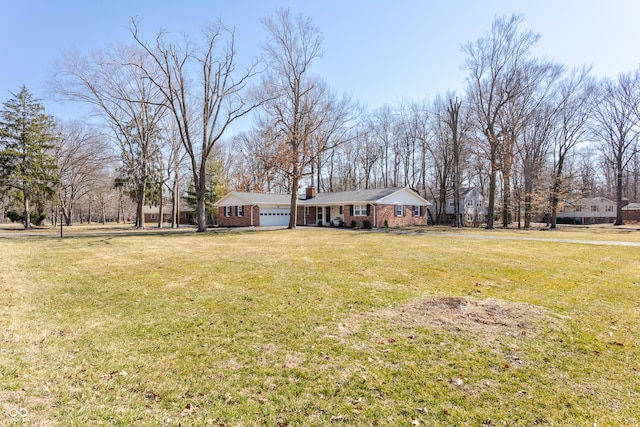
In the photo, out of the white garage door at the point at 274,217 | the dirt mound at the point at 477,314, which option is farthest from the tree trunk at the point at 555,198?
the dirt mound at the point at 477,314

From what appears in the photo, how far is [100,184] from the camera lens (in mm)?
43594

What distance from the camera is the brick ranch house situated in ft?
99.5

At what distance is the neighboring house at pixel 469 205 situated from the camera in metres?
40.8

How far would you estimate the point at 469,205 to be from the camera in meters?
42.7

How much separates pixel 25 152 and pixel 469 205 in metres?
47.8

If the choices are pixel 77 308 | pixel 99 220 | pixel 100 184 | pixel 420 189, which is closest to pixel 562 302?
pixel 77 308

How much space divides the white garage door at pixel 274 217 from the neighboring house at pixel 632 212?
162 feet

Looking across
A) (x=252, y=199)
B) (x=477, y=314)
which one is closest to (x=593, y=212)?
(x=252, y=199)

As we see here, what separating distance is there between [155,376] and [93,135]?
38.6 metres

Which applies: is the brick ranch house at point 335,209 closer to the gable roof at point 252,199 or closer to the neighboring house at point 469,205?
the gable roof at point 252,199

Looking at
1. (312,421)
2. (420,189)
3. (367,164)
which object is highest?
(367,164)

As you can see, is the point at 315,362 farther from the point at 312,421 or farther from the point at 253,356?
the point at 312,421

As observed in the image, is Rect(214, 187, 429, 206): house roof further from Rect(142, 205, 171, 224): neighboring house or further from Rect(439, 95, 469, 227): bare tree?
Rect(142, 205, 171, 224): neighboring house

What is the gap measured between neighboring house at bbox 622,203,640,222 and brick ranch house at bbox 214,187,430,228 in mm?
35360
